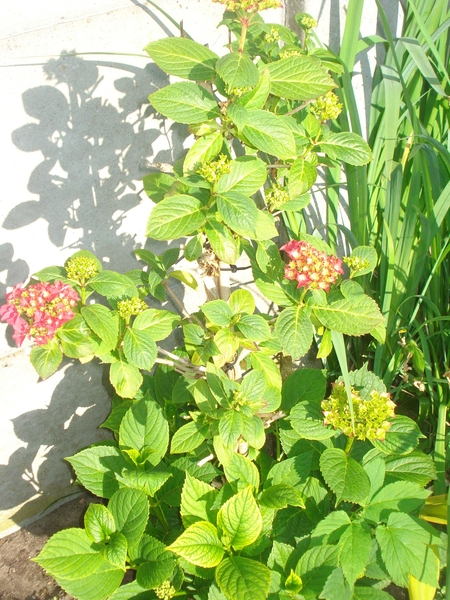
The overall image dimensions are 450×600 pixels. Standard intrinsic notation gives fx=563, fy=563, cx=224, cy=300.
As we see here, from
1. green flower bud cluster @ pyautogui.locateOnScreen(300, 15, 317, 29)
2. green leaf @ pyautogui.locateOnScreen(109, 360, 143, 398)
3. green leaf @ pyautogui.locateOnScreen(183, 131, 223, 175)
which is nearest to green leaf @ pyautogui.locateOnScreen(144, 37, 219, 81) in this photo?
green leaf @ pyautogui.locateOnScreen(183, 131, 223, 175)

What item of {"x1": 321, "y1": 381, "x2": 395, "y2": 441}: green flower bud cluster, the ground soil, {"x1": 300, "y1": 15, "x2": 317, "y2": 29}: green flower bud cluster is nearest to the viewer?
{"x1": 321, "y1": 381, "x2": 395, "y2": 441}: green flower bud cluster

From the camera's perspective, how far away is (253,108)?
1017 mm

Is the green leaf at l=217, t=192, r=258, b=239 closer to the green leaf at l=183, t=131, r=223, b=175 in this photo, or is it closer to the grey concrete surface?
the green leaf at l=183, t=131, r=223, b=175

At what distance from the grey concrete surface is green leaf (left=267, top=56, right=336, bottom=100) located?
268mm

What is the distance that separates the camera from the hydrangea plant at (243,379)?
40.1 inches

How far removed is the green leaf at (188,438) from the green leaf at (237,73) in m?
0.75

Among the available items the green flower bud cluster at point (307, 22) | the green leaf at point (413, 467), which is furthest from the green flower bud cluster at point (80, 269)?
the green leaf at point (413, 467)

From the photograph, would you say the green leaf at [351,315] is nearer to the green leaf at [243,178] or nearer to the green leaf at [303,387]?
the green leaf at [243,178]

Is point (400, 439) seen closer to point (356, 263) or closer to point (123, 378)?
point (356, 263)

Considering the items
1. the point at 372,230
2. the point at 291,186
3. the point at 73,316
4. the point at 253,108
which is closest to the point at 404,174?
the point at 372,230

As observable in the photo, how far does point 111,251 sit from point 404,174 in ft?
2.83

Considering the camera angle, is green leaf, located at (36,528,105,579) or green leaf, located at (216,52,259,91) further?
green leaf, located at (36,528,105,579)

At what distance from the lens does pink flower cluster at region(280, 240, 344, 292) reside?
41.3 inches

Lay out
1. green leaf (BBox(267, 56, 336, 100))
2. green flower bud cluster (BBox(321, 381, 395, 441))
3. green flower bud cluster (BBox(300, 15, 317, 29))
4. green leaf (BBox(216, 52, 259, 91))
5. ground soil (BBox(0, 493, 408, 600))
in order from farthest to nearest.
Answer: ground soil (BBox(0, 493, 408, 600)), green flower bud cluster (BBox(300, 15, 317, 29)), green flower bud cluster (BBox(321, 381, 395, 441)), green leaf (BBox(267, 56, 336, 100)), green leaf (BBox(216, 52, 259, 91))
